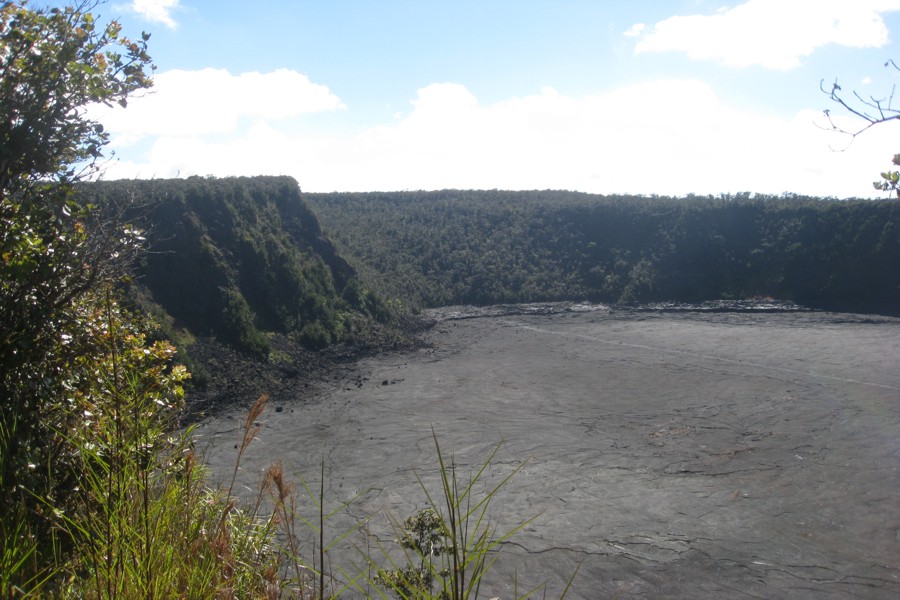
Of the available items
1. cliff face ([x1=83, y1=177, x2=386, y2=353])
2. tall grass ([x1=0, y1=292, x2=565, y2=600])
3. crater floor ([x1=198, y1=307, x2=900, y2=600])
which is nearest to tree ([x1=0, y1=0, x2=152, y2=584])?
tall grass ([x1=0, y1=292, x2=565, y2=600])

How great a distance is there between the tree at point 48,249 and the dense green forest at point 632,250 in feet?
59.4

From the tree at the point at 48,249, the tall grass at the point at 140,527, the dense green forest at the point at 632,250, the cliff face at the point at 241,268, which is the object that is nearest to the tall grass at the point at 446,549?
the tall grass at the point at 140,527

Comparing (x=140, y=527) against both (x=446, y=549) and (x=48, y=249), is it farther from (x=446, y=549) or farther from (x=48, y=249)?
(x=48, y=249)

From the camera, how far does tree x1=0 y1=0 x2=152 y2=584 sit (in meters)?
3.98

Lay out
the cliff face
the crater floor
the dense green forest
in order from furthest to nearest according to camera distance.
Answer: the dense green forest
the cliff face
the crater floor

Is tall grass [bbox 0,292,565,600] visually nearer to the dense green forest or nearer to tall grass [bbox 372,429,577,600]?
tall grass [bbox 372,429,577,600]

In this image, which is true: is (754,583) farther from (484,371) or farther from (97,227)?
(484,371)

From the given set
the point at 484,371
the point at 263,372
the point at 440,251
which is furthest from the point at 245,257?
the point at 440,251

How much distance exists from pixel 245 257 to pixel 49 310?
15.9 meters

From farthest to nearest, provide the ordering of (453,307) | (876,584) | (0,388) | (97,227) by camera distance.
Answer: (453,307)
(876,584)
(97,227)
(0,388)

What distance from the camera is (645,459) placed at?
10.5 meters

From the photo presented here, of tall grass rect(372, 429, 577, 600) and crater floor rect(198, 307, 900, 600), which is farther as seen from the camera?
crater floor rect(198, 307, 900, 600)

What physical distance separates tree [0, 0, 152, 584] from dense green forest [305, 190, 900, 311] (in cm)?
1812

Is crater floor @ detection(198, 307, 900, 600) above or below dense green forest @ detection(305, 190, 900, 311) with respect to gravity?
below
